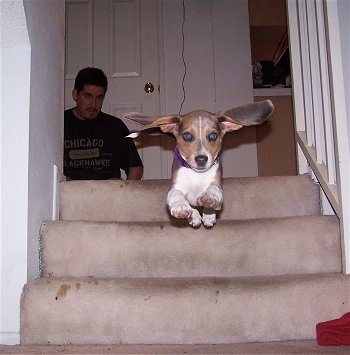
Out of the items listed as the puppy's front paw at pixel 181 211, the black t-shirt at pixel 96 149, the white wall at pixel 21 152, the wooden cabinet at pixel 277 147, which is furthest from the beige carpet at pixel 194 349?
the wooden cabinet at pixel 277 147

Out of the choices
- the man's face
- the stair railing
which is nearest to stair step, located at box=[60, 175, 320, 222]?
the stair railing

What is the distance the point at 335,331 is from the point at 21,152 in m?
1.49

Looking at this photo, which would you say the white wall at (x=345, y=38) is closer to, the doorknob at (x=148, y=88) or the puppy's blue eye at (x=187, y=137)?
the puppy's blue eye at (x=187, y=137)

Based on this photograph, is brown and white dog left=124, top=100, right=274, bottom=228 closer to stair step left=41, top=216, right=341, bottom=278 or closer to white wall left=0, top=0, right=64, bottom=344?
stair step left=41, top=216, right=341, bottom=278

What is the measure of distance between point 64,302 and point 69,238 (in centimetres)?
34

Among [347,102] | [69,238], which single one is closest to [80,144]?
[69,238]

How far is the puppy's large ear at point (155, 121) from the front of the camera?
7.73 ft

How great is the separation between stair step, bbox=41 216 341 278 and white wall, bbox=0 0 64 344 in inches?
6.4

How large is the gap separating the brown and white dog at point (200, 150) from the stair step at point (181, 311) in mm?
388

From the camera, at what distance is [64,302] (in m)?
2.02

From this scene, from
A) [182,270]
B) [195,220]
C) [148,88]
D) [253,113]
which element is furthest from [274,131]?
[182,270]

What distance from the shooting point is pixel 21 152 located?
2.14m

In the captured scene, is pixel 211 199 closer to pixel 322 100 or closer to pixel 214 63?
pixel 322 100

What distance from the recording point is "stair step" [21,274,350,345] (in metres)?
1.97
